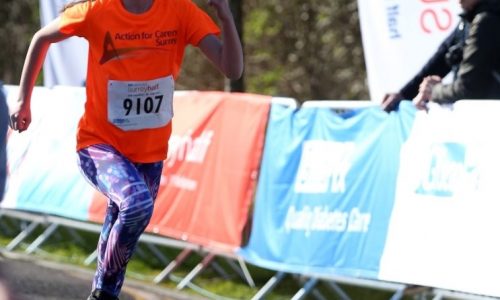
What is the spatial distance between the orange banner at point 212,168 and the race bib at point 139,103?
272cm

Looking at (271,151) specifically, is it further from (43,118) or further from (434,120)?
(43,118)

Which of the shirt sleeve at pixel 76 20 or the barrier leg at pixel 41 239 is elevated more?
the shirt sleeve at pixel 76 20

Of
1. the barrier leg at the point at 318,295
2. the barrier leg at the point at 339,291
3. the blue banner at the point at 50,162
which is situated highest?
the blue banner at the point at 50,162

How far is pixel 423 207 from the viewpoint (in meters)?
7.54

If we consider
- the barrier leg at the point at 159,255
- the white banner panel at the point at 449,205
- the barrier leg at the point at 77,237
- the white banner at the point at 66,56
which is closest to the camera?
the white banner panel at the point at 449,205

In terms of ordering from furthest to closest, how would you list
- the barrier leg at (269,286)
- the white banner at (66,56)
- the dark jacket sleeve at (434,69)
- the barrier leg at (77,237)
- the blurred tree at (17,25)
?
the blurred tree at (17,25), the white banner at (66,56), the barrier leg at (77,237), the barrier leg at (269,286), the dark jacket sleeve at (434,69)

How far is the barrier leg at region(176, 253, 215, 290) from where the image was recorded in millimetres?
10008

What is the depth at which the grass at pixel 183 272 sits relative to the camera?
9414mm

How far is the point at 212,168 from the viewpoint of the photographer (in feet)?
31.7

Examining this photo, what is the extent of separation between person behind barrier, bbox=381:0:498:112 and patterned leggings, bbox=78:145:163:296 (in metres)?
2.11

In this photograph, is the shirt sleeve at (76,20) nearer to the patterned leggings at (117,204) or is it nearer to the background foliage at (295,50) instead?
the patterned leggings at (117,204)

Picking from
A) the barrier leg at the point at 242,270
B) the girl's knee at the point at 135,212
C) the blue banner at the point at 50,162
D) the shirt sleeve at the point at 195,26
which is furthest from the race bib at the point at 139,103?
the blue banner at the point at 50,162

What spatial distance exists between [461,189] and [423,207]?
38cm

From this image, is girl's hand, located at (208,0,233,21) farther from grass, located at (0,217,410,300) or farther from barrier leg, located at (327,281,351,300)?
grass, located at (0,217,410,300)
